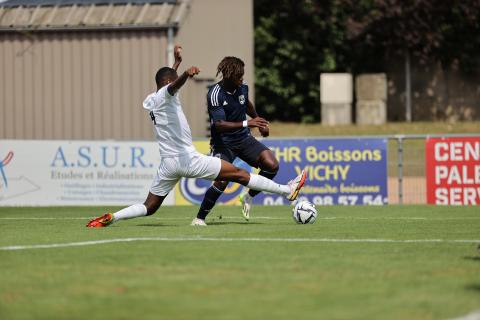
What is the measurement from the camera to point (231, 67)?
47.6 ft

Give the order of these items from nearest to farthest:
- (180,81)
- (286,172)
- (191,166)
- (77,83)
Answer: (180,81)
(191,166)
(286,172)
(77,83)

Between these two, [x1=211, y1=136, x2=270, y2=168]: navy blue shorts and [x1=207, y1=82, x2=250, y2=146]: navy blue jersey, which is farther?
[x1=211, y1=136, x2=270, y2=168]: navy blue shorts

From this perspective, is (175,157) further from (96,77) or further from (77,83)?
(77,83)

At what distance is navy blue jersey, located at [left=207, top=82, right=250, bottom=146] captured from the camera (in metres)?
14.8

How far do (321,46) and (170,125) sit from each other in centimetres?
3135

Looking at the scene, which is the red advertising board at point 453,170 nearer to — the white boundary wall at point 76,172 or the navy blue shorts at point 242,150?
the white boundary wall at point 76,172

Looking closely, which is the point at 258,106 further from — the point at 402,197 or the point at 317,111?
the point at 402,197

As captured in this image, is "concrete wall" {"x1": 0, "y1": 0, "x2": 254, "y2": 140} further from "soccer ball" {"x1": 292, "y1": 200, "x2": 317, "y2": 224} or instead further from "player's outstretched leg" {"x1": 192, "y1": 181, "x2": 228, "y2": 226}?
"soccer ball" {"x1": 292, "y1": 200, "x2": 317, "y2": 224}

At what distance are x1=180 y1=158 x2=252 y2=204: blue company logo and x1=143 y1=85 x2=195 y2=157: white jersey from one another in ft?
30.2

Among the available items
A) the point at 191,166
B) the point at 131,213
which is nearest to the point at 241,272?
the point at 191,166

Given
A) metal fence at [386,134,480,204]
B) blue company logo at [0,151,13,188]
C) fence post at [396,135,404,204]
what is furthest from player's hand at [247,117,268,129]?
blue company logo at [0,151,13,188]

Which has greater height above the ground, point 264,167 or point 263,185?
point 264,167

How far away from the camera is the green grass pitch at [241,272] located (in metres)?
7.48

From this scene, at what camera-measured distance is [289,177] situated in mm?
22891
